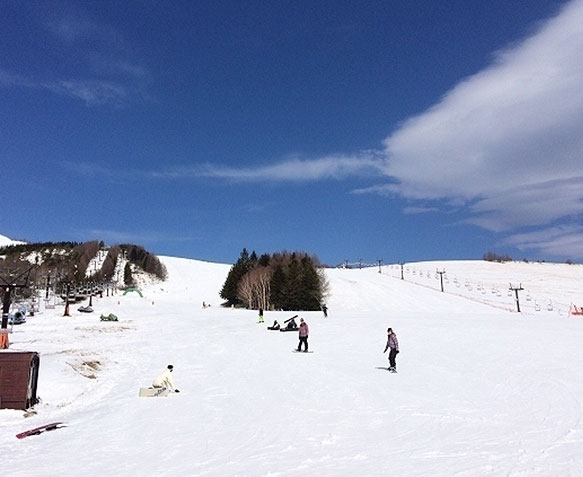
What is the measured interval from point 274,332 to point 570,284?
3256 inches

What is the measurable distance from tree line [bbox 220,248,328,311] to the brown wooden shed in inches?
1906

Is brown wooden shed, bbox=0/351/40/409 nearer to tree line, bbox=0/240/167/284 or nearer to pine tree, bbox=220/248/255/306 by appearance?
pine tree, bbox=220/248/255/306

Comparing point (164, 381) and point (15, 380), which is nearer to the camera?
point (15, 380)

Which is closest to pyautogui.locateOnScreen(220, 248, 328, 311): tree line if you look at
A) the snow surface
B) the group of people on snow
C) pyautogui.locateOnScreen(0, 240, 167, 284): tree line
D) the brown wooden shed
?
the snow surface

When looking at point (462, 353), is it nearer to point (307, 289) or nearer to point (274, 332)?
point (274, 332)

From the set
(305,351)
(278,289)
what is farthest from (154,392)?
(278,289)

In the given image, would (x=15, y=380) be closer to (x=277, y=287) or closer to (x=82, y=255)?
(x=277, y=287)

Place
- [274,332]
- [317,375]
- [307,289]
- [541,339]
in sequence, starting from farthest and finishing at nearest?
[307,289]
[274,332]
[541,339]
[317,375]

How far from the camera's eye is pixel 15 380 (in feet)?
46.1

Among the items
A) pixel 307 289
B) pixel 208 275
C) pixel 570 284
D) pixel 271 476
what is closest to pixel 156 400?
pixel 271 476

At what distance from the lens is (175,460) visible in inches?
360

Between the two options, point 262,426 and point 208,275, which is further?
point 208,275

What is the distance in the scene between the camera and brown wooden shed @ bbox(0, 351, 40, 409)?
13961mm

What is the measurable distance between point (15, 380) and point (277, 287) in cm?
5183
